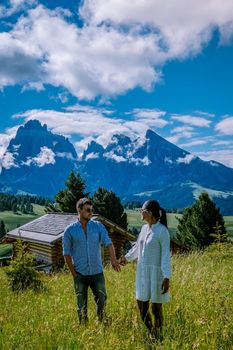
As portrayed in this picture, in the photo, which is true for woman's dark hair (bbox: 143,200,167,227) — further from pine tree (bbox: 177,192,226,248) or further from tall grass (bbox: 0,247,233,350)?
pine tree (bbox: 177,192,226,248)

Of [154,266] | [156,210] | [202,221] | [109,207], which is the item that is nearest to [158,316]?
[154,266]

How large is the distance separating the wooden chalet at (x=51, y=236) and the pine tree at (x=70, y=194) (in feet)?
60.2

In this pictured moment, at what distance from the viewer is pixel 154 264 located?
18.3 feet

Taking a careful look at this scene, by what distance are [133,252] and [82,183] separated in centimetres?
4610

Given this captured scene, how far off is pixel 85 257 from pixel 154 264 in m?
1.42

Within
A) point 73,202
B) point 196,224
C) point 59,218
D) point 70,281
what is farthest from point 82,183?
point 70,281

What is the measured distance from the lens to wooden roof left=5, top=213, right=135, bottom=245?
26692 mm

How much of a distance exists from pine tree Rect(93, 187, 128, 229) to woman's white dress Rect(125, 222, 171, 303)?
51743 mm

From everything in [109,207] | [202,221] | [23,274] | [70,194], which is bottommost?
[202,221]

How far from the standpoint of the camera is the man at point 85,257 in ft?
21.0

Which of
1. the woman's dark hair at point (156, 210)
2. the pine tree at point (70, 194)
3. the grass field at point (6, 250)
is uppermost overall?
the pine tree at point (70, 194)

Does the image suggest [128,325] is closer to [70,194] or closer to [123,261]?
[123,261]

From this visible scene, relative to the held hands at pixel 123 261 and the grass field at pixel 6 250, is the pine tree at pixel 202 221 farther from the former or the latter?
the grass field at pixel 6 250

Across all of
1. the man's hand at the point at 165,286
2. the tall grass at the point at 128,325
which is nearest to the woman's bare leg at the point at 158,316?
the tall grass at the point at 128,325
